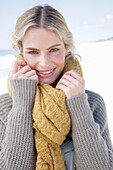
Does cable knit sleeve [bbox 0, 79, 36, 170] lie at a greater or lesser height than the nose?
lesser

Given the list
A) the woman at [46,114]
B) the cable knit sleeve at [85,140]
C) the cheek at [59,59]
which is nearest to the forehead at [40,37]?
the woman at [46,114]

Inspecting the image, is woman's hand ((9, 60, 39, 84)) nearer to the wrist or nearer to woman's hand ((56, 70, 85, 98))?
the wrist

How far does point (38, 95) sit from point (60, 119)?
0.23 meters

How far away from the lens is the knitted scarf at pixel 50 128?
4.09 ft

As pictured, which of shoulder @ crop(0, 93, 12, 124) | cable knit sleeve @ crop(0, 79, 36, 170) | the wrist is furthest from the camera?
shoulder @ crop(0, 93, 12, 124)

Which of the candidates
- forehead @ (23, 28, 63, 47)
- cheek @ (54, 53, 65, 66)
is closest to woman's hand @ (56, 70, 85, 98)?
cheek @ (54, 53, 65, 66)

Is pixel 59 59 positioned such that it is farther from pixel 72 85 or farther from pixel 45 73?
pixel 72 85

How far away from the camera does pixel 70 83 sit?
1.38 m

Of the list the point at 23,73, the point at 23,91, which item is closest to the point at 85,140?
the point at 23,91

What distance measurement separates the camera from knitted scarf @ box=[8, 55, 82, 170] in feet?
4.09

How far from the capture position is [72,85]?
1362 millimetres

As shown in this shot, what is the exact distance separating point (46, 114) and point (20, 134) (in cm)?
21

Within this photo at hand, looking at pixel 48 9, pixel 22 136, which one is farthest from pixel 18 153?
pixel 48 9

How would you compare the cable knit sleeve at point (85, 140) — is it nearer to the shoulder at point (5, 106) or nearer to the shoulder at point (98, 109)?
the shoulder at point (98, 109)
